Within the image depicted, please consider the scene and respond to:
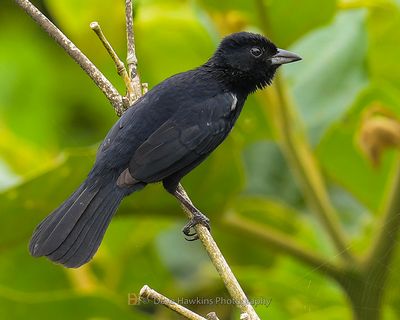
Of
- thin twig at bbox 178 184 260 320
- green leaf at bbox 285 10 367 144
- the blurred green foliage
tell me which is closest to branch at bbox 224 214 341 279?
the blurred green foliage

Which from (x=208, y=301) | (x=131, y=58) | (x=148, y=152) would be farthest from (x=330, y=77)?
(x=148, y=152)

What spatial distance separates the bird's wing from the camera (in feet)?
13.8

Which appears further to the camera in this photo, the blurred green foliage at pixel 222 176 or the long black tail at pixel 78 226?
the blurred green foliage at pixel 222 176

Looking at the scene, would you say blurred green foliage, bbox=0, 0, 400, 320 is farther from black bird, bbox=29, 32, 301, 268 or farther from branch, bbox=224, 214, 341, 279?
black bird, bbox=29, 32, 301, 268

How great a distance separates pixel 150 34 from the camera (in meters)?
5.68

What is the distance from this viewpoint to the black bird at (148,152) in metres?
3.96

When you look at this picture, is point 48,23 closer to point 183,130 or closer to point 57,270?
point 183,130

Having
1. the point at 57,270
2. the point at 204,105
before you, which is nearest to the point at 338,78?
the point at 204,105

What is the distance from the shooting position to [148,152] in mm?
4230

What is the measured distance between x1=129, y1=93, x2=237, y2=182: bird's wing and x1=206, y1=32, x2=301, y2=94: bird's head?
1.02 feet

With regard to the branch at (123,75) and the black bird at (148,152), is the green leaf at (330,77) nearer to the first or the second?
the black bird at (148,152)

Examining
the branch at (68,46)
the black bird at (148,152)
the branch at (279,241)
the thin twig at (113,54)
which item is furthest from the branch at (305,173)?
the branch at (68,46)

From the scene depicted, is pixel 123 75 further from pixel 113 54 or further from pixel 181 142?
pixel 181 142

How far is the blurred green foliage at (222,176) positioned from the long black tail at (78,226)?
1.43ft
